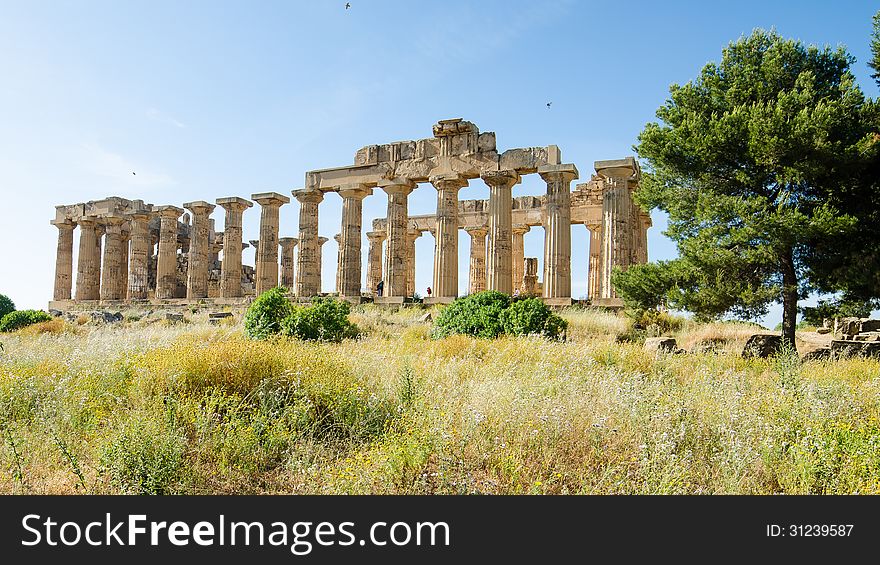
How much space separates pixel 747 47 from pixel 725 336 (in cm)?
770

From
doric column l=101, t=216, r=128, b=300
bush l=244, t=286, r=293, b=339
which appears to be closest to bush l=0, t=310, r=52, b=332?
doric column l=101, t=216, r=128, b=300

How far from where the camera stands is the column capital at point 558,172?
880 inches

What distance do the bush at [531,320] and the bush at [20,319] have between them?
17894 millimetres

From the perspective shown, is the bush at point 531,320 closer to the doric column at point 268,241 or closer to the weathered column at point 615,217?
the weathered column at point 615,217

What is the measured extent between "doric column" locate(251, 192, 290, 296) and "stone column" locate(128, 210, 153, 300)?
7788mm

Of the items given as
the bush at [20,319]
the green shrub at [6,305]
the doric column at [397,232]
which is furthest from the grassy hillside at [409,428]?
the green shrub at [6,305]

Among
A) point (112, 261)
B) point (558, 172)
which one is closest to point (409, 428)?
point (558, 172)

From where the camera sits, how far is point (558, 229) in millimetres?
22859

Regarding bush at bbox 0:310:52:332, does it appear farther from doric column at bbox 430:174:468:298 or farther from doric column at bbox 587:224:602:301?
doric column at bbox 587:224:602:301

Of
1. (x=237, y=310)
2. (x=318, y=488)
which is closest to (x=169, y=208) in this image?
(x=237, y=310)

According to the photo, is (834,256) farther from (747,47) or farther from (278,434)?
(278,434)

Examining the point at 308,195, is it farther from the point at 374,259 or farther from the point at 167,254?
the point at 374,259

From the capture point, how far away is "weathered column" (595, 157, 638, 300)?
21859 mm

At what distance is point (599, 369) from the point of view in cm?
920
